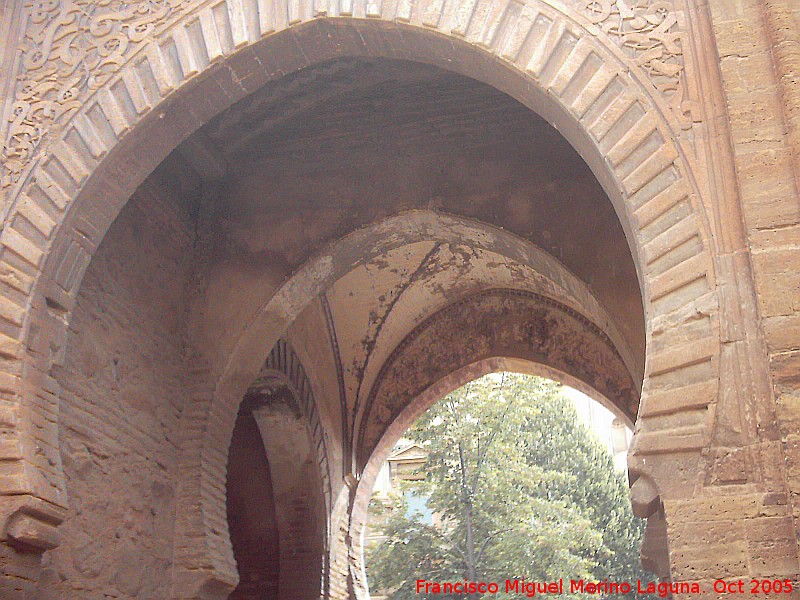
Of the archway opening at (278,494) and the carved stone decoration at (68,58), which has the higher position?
the carved stone decoration at (68,58)

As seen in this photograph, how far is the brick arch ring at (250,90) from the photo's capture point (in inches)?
145

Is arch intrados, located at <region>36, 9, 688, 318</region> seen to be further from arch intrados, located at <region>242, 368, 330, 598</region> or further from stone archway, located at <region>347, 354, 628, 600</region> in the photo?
stone archway, located at <region>347, 354, 628, 600</region>

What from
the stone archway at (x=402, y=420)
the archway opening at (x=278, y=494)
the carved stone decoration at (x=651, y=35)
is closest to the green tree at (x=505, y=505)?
the stone archway at (x=402, y=420)

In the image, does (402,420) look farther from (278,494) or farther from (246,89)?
(246,89)

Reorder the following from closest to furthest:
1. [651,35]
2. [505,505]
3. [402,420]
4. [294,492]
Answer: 1. [651,35]
2. [294,492]
3. [402,420]
4. [505,505]

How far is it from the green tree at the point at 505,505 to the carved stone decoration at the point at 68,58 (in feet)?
32.5

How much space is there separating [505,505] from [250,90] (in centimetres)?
1005

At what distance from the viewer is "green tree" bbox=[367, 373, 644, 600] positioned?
1312 centimetres

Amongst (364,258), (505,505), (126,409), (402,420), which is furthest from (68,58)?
(505,505)

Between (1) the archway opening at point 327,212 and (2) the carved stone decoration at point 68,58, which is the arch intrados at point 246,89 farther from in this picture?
(1) the archway opening at point 327,212

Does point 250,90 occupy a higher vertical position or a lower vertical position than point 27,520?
higher

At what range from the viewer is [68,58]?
489 cm

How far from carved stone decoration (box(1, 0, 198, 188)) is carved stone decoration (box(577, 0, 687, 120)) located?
2122 mm

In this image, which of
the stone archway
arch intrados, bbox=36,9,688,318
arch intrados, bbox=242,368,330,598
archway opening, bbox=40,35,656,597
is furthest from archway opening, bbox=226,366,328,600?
arch intrados, bbox=36,9,688,318
